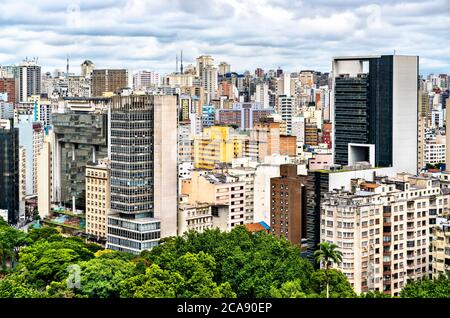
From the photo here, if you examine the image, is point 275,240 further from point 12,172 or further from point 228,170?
point 12,172

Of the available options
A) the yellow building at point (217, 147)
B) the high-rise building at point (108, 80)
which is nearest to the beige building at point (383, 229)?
the yellow building at point (217, 147)

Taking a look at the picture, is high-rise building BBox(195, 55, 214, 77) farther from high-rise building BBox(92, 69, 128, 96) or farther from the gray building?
high-rise building BBox(92, 69, 128, 96)

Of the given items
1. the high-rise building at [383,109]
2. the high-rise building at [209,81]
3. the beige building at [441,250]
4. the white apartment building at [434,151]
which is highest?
the high-rise building at [209,81]

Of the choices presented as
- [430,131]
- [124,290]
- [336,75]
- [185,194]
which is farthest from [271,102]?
[124,290]

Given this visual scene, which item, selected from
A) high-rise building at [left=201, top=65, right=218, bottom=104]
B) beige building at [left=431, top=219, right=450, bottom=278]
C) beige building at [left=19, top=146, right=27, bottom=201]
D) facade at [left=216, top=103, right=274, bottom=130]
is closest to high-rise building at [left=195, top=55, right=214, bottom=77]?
high-rise building at [left=201, top=65, right=218, bottom=104]

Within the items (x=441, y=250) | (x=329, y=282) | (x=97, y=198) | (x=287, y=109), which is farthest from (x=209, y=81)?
(x=329, y=282)

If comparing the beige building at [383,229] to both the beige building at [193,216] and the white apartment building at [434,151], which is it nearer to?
the beige building at [193,216]
